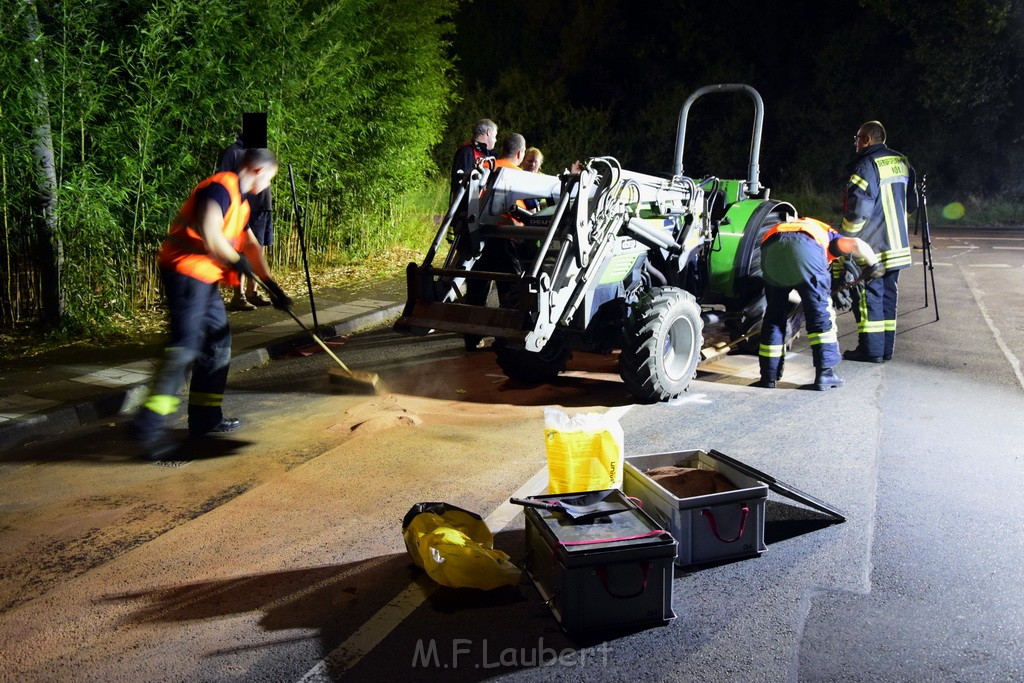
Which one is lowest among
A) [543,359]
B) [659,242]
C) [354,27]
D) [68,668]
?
[68,668]

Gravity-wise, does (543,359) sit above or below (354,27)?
below

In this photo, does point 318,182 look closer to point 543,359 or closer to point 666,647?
point 543,359

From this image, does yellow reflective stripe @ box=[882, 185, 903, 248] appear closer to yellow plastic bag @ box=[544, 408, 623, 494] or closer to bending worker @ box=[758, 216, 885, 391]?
bending worker @ box=[758, 216, 885, 391]

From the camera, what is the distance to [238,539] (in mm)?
4594

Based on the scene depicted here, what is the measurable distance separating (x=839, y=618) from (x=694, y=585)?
611 mm

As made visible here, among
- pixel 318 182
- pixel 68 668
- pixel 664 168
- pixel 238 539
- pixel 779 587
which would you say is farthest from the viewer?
pixel 664 168

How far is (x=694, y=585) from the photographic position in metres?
4.17

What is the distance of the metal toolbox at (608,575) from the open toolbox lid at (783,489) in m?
0.86

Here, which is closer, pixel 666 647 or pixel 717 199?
pixel 666 647

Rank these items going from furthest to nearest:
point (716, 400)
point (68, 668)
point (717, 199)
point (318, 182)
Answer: point (318, 182) → point (717, 199) → point (716, 400) → point (68, 668)

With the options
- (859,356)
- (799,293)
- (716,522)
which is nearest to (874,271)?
(859,356)

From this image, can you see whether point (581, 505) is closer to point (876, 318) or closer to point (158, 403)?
point (158, 403)

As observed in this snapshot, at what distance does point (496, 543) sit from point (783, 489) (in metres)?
1.41

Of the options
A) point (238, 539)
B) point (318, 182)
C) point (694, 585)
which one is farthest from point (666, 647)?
point (318, 182)
